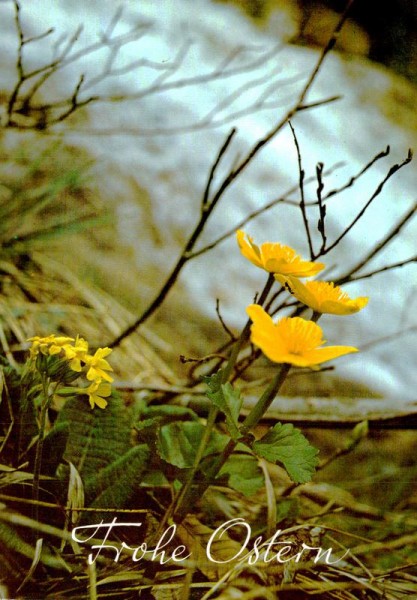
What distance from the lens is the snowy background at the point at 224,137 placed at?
1.38 m

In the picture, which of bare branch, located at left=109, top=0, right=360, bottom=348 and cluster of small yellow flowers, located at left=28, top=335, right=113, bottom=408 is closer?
cluster of small yellow flowers, located at left=28, top=335, right=113, bottom=408

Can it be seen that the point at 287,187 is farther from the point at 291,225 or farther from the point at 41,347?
the point at 41,347

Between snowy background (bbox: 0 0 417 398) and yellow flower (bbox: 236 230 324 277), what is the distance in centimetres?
69

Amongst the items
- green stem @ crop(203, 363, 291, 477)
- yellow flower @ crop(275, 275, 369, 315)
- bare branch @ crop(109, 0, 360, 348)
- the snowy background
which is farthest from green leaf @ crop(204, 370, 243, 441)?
the snowy background

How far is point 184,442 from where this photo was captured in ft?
2.14

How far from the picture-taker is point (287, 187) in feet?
5.12

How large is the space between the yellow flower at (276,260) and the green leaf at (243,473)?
25 centimetres

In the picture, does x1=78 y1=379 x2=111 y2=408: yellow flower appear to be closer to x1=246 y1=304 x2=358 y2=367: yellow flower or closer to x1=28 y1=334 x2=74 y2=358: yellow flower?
x1=28 y1=334 x2=74 y2=358: yellow flower

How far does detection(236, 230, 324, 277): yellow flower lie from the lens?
543 millimetres

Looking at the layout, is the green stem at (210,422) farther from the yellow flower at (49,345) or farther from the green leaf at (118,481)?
the yellow flower at (49,345)

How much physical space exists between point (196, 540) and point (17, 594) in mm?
202

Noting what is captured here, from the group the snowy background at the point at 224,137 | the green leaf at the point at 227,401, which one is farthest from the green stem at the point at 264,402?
the snowy background at the point at 224,137

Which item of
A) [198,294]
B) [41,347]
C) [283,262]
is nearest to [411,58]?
[198,294]

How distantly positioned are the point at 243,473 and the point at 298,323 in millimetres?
249
